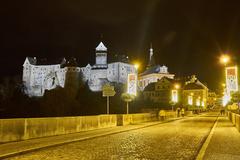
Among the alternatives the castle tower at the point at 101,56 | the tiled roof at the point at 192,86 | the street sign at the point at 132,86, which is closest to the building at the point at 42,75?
the castle tower at the point at 101,56

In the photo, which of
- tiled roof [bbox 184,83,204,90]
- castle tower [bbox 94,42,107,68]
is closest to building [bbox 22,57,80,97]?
castle tower [bbox 94,42,107,68]

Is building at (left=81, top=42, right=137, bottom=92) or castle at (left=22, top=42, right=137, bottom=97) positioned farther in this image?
castle at (left=22, top=42, right=137, bottom=97)

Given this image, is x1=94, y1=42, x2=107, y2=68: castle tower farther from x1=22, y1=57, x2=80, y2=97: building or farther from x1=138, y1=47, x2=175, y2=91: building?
x1=138, y1=47, x2=175, y2=91: building

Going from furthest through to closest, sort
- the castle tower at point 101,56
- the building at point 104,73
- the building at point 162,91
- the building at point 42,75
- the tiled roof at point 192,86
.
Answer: the castle tower at point 101,56 → the building at point 42,75 → the building at point 104,73 → the tiled roof at point 192,86 → the building at point 162,91

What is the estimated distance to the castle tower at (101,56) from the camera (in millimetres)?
151000

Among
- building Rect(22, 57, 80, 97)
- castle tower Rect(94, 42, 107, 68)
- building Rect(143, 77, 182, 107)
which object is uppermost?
castle tower Rect(94, 42, 107, 68)

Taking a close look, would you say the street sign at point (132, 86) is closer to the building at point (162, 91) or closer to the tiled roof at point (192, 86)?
the building at point (162, 91)

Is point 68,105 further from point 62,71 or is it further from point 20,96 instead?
point 62,71

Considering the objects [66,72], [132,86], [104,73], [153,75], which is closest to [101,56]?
[104,73]

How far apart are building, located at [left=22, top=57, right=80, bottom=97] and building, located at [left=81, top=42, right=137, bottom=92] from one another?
6.07m

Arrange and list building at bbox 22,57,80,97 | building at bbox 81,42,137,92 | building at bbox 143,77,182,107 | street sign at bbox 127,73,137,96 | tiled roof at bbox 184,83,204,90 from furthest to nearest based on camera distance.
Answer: building at bbox 22,57,80,97, building at bbox 81,42,137,92, tiled roof at bbox 184,83,204,90, building at bbox 143,77,182,107, street sign at bbox 127,73,137,96

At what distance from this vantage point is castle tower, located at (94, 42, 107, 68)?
151 metres

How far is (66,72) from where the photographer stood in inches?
5812

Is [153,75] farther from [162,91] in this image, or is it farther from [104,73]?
[162,91]
